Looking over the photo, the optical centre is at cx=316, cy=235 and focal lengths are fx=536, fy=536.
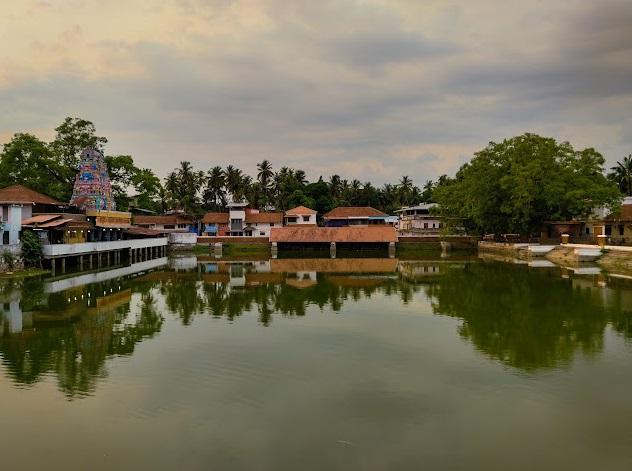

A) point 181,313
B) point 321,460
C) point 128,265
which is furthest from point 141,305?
point 128,265

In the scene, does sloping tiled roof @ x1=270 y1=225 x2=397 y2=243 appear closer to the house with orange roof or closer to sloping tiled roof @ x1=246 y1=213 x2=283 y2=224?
sloping tiled roof @ x1=246 y1=213 x2=283 y2=224

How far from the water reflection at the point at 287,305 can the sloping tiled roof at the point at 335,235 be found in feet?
61.8

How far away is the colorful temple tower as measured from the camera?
43781 millimetres

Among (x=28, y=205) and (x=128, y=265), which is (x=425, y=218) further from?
(x=28, y=205)

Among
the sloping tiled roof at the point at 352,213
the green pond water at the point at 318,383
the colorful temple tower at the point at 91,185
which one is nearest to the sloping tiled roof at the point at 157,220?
the sloping tiled roof at the point at 352,213

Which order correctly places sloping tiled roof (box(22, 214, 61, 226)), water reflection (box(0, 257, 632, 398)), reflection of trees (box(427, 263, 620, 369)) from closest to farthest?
water reflection (box(0, 257, 632, 398)) → reflection of trees (box(427, 263, 620, 369)) → sloping tiled roof (box(22, 214, 61, 226))

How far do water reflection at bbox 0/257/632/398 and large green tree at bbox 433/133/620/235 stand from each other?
35.4 feet

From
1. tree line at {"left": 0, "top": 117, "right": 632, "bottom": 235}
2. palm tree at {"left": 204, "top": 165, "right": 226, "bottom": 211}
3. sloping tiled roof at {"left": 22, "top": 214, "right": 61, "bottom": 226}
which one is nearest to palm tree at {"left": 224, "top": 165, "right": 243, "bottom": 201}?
palm tree at {"left": 204, "top": 165, "right": 226, "bottom": 211}

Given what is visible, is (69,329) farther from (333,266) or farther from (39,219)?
(333,266)

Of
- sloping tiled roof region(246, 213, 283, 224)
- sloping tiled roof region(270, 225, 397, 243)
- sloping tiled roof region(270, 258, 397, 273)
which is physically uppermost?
sloping tiled roof region(246, 213, 283, 224)

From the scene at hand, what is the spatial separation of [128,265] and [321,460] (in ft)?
126

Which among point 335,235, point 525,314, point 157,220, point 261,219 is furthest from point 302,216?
point 525,314

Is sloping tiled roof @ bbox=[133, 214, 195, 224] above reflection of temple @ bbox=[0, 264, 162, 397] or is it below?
→ above

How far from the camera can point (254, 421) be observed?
987cm
